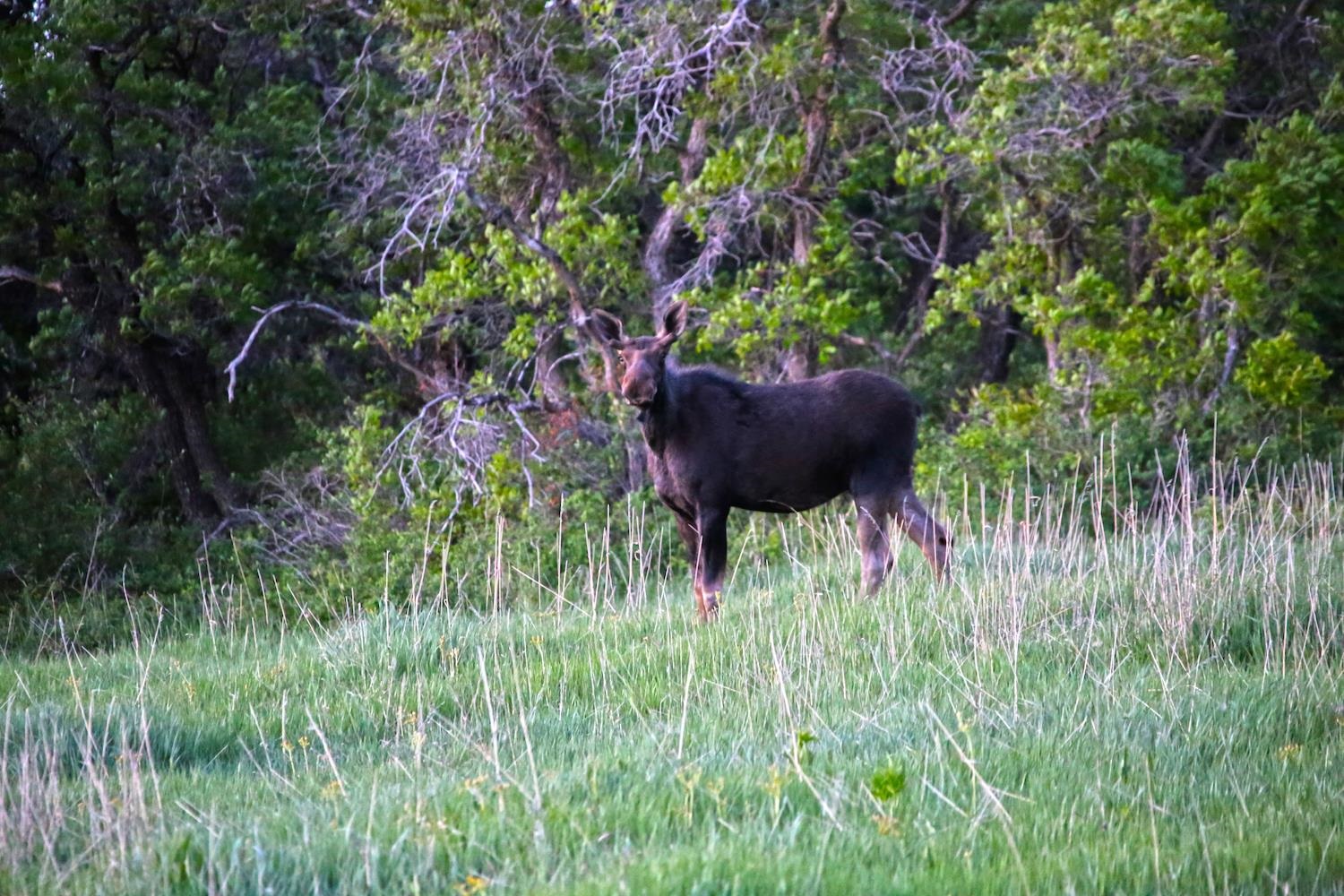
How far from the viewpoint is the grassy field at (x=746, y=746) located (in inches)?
169

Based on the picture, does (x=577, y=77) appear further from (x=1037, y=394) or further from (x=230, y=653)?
(x=230, y=653)

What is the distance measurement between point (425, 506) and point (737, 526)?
3.39 meters

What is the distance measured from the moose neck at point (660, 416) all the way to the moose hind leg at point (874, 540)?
1531 millimetres

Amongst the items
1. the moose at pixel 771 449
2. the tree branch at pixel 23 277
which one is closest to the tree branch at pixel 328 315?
the tree branch at pixel 23 277

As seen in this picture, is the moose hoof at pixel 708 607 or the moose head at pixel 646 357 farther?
the moose head at pixel 646 357

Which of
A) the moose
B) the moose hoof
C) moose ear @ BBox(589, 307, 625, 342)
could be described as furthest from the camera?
moose ear @ BBox(589, 307, 625, 342)

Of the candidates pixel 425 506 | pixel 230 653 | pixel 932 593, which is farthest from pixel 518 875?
pixel 425 506

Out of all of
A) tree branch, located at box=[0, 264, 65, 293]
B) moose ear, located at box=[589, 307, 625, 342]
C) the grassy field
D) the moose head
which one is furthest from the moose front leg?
tree branch, located at box=[0, 264, 65, 293]

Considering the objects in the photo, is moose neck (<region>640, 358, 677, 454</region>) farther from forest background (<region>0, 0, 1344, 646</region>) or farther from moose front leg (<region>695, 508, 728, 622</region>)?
forest background (<region>0, 0, 1344, 646</region>)

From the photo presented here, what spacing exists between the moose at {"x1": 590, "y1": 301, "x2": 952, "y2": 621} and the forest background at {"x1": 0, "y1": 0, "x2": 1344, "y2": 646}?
4.11m

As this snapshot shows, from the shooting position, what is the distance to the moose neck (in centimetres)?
979

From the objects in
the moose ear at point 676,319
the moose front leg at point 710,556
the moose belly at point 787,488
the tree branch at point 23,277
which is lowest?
the moose front leg at point 710,556

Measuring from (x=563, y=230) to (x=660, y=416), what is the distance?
6.25 metres

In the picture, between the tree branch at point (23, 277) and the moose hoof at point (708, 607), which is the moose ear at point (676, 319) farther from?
the tree branch at point (23, 277)
